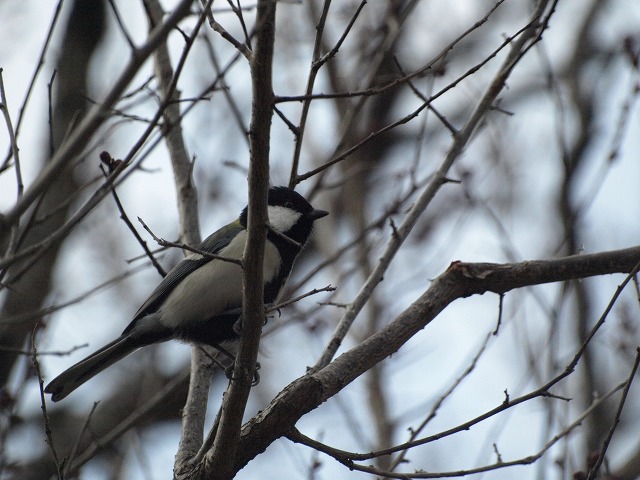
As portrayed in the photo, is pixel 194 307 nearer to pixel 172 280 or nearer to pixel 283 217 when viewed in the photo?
pixel 172 280

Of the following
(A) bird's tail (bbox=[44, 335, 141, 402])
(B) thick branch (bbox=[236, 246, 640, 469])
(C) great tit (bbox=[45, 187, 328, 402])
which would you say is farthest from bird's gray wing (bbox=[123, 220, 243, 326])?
(B) thick branch (bbox=[236, 246, 640, 469])

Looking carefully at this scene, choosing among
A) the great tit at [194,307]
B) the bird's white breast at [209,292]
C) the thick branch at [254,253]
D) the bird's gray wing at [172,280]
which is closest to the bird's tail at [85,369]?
the great tit at [194,307]

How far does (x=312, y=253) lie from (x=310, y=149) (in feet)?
4.28

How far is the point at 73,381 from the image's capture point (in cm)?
351

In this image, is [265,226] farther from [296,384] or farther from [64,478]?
[64,478]

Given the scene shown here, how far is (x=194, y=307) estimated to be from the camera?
3.59 metres

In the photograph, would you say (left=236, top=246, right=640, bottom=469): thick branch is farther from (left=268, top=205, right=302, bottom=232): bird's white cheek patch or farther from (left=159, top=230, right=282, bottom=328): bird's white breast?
(left=268, top=205, right=302, bottom=232): bird's white cheek patch

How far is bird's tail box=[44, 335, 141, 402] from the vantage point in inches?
137

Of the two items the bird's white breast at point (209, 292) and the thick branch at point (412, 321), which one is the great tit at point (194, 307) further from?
the thick branch at point (412, 321)

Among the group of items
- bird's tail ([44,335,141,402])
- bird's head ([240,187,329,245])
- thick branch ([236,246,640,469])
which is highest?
bird's head ([240,187,329,245])

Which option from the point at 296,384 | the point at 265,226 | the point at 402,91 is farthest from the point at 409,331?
the point at 402,91

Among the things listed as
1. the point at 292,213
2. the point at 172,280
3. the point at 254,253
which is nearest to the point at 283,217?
the point at 292,213

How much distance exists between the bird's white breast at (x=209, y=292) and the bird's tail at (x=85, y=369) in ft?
0.84

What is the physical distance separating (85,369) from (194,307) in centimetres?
61
